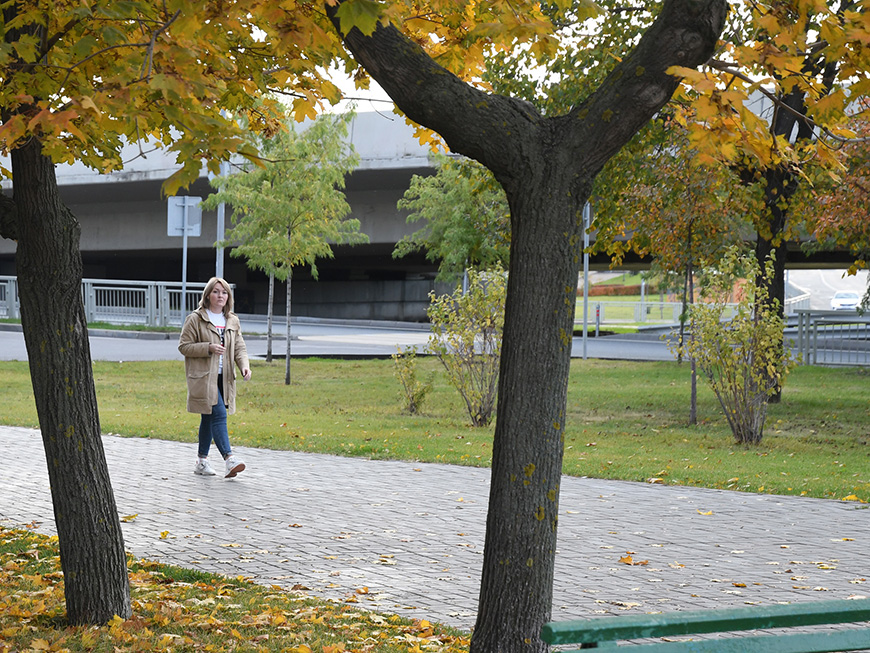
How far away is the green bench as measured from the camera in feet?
8.61

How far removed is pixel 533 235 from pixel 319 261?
44.1 meters

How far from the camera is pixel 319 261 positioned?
47.5m

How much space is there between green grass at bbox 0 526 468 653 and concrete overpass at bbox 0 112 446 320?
11463 millimetres

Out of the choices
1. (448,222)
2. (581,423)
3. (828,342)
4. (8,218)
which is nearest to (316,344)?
(448,222)

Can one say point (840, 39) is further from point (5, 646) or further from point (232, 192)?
point (232, 192)

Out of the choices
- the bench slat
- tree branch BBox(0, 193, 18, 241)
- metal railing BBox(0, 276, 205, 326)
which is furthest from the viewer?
metal railing BBox(0, 276, 205, 326)

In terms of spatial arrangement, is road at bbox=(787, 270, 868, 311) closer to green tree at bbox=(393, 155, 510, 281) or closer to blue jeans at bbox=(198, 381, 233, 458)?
green tree at bbox=(393, 155, 510, 281)

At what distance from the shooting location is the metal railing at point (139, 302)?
31038 mm

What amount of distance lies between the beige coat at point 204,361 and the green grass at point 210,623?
332cm

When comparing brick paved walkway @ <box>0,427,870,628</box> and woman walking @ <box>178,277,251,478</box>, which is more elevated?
woman walking @ <box>178,277,251,478</box>

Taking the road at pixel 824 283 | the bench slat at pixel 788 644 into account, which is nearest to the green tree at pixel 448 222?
the bench slat at pixel 788 644

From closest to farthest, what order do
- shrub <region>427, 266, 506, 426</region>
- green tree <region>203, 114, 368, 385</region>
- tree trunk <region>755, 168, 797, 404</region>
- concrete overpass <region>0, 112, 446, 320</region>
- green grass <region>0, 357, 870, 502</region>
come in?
green grass <region>0, 357, 870, 502</region> < shrub <region>427, 266, 506, 426</region> < tree trunk <region>755, 168, 797, 404</region> < green tree <region>203, 114, 368, 385</region> < concrete overpass <region>0, 112, 446, 320</region>

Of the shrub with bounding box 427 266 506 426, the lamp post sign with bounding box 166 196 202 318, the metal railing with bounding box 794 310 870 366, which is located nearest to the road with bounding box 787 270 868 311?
the metal railing with bounding box 794 310 870 366

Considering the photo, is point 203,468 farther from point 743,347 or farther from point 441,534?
point 743,347
